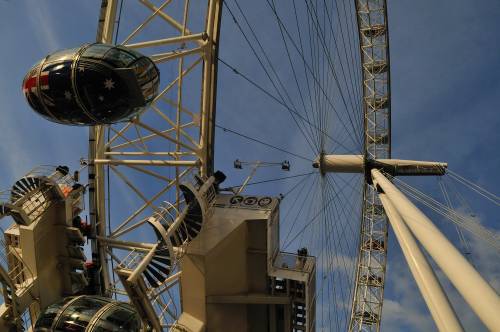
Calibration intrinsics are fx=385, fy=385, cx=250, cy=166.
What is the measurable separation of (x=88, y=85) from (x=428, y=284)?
11614 millimetres

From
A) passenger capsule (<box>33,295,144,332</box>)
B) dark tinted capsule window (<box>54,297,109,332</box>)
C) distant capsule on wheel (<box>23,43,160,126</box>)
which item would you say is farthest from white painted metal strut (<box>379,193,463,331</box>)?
dark tinted capsule window (<box>54,297,109,332</box>)

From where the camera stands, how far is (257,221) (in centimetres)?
1717

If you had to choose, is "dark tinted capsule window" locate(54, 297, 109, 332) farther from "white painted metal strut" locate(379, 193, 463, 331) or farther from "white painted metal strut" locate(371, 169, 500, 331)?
"white painted metal strut" locate(371, 169, 500, 331)

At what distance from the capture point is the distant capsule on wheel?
12.6 m

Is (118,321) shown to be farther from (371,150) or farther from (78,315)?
(371,150)

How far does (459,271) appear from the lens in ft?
26.6

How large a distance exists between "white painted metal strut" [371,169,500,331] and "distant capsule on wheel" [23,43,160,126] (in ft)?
32.7

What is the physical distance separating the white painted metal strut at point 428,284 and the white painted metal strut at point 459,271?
687 millimetres

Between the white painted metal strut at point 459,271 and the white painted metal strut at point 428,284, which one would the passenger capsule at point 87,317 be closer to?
the white painted metal strut at point 428,284

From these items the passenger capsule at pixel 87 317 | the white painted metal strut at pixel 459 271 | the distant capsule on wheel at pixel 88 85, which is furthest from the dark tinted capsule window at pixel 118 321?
the white painted metal strut at pixel 459 271

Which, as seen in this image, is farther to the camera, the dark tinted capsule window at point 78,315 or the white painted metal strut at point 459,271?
the dark tinted capsule window at point 78,315

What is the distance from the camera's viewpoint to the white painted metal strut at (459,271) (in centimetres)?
677

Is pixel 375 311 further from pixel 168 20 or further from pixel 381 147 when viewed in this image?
pixel 168 20

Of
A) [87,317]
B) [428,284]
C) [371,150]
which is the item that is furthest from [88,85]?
[371,150]
